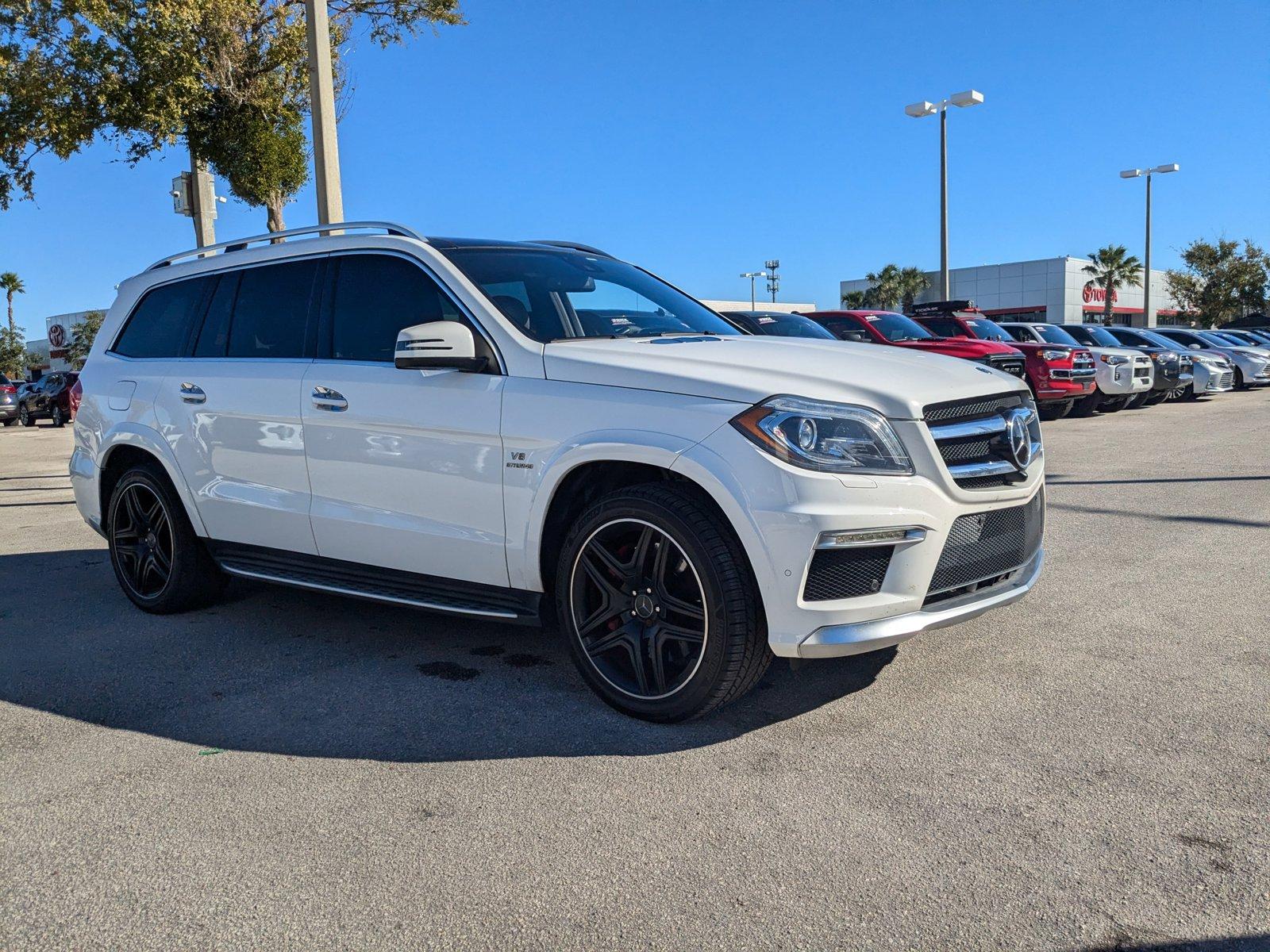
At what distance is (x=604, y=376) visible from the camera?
3.72 meters

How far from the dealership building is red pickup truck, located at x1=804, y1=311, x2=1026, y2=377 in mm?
46000

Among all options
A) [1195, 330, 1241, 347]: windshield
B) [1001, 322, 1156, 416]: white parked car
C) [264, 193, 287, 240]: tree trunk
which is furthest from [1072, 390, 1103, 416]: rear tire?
[264, 193, 287, 240]: tree trunk

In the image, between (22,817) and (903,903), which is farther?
(22,817)

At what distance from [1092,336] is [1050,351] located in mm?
5049

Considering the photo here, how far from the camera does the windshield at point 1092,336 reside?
65.7 feet

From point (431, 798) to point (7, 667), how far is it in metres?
2.68

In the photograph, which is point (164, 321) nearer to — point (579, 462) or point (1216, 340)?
point (579, 462)

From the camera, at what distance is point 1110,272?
206ft

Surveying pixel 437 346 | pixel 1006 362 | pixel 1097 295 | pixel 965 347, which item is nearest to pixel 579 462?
pixel 437 346

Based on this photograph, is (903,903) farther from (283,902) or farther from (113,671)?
(113,671)

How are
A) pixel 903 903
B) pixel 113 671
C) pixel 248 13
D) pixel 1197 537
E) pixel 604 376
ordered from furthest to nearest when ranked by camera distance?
pixel 248 13
pixel 1197 537
pixel 113 671
pixel 604 376
pixel 903 903

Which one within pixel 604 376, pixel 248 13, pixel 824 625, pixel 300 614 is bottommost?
pixel 300 614

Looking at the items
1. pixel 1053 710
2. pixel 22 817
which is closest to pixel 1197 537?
pixel 1053 710

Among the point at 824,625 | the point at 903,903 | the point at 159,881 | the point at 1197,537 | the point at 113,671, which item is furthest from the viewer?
the point at 1197,537
